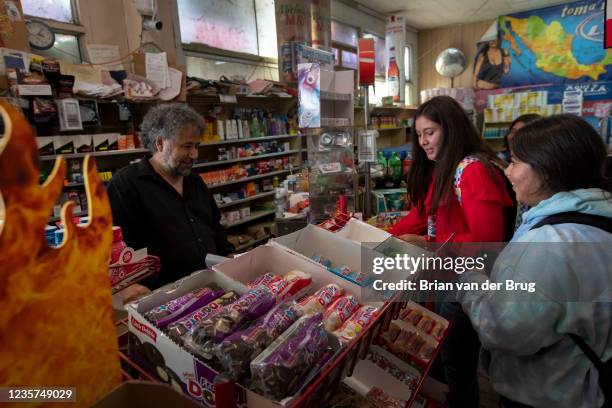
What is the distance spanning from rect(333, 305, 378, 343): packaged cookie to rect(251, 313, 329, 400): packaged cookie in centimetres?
12

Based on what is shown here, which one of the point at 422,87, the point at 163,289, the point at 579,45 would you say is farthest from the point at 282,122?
the point at 579,45

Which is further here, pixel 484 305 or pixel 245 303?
pixel 484 305

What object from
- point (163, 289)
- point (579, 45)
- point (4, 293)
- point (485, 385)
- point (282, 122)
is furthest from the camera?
point (579, 45)

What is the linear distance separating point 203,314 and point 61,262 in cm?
41

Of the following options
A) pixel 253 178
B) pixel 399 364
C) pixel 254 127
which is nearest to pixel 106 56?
pixel 254 127

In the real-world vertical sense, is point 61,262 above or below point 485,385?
above

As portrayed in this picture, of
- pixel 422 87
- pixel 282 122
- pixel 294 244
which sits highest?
pixel 422 87

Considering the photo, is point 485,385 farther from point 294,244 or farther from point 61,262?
point 61,262

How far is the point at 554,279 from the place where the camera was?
1.03m

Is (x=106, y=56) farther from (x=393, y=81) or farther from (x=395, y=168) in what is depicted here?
(x=393, y=81)

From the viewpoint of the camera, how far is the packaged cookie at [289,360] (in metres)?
0.78

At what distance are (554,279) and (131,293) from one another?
142cm

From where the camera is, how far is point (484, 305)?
3.97 ft

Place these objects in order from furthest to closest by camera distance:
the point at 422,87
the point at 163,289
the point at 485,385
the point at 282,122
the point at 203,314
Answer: the point at 422,87, the point at 282,122, the point at 485,385, the point at 163,289, the point at 203,314
